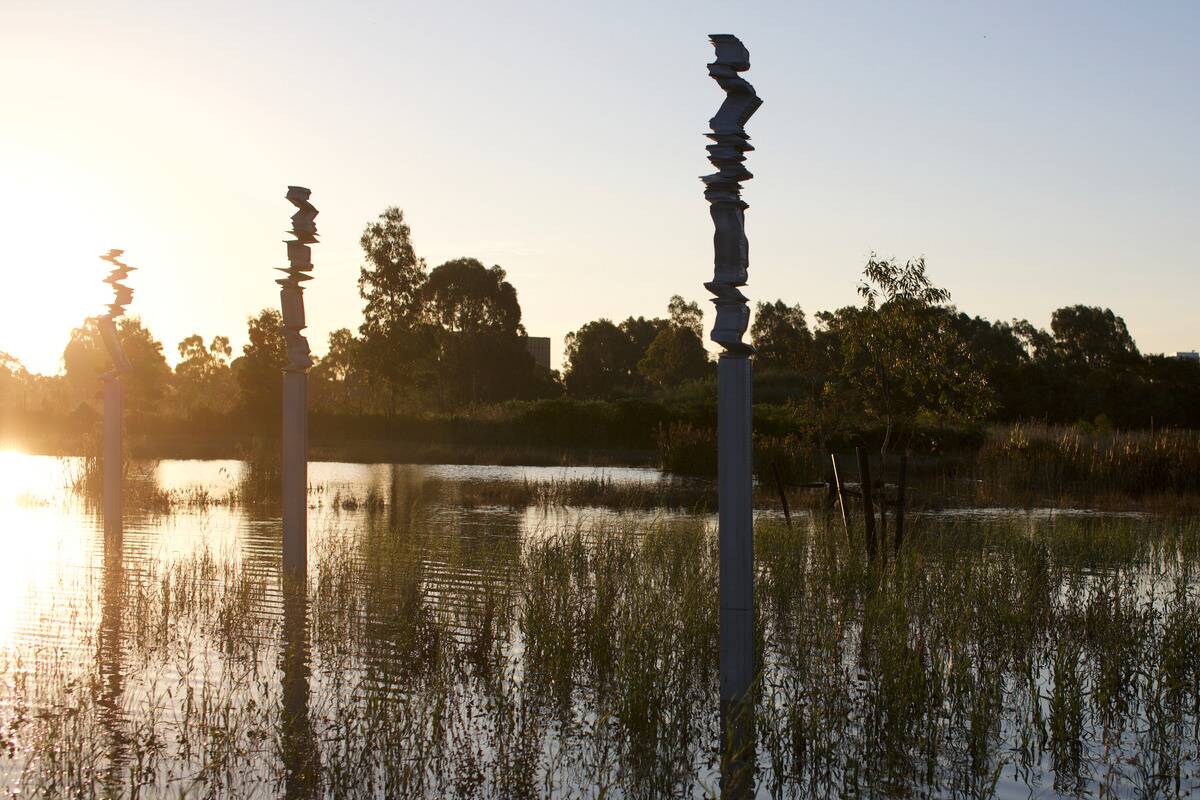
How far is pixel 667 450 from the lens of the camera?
129 ft

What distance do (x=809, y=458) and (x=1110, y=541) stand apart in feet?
51.3

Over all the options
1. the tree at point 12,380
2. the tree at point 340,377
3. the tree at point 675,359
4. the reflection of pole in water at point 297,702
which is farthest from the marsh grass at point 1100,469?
the tree at point 12,380

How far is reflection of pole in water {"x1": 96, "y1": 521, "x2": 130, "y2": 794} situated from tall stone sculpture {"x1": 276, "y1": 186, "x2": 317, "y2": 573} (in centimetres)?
178

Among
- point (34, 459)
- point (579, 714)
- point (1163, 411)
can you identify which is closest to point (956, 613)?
point (579, 714)

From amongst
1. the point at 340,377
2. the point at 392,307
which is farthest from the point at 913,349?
the point at 340,377

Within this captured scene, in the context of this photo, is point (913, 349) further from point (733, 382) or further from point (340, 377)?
point (340, 377)

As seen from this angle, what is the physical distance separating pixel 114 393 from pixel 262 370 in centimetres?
5462

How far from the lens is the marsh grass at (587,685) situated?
6.57 metres

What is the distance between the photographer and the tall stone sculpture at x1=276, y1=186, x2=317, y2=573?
1146 centimetres

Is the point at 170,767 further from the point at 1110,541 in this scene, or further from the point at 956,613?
the point at 1110,541

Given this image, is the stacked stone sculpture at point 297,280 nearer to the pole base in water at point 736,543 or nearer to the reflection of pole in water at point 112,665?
the reflection of pole in water at point 112,665

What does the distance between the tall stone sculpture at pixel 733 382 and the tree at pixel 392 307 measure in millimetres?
59133

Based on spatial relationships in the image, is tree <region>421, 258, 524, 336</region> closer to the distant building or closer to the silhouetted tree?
the silhouetted tree

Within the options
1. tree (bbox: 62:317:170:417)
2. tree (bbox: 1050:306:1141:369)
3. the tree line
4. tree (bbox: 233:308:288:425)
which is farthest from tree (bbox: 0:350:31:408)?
tree (bbox: 1050:306:1141:369)
